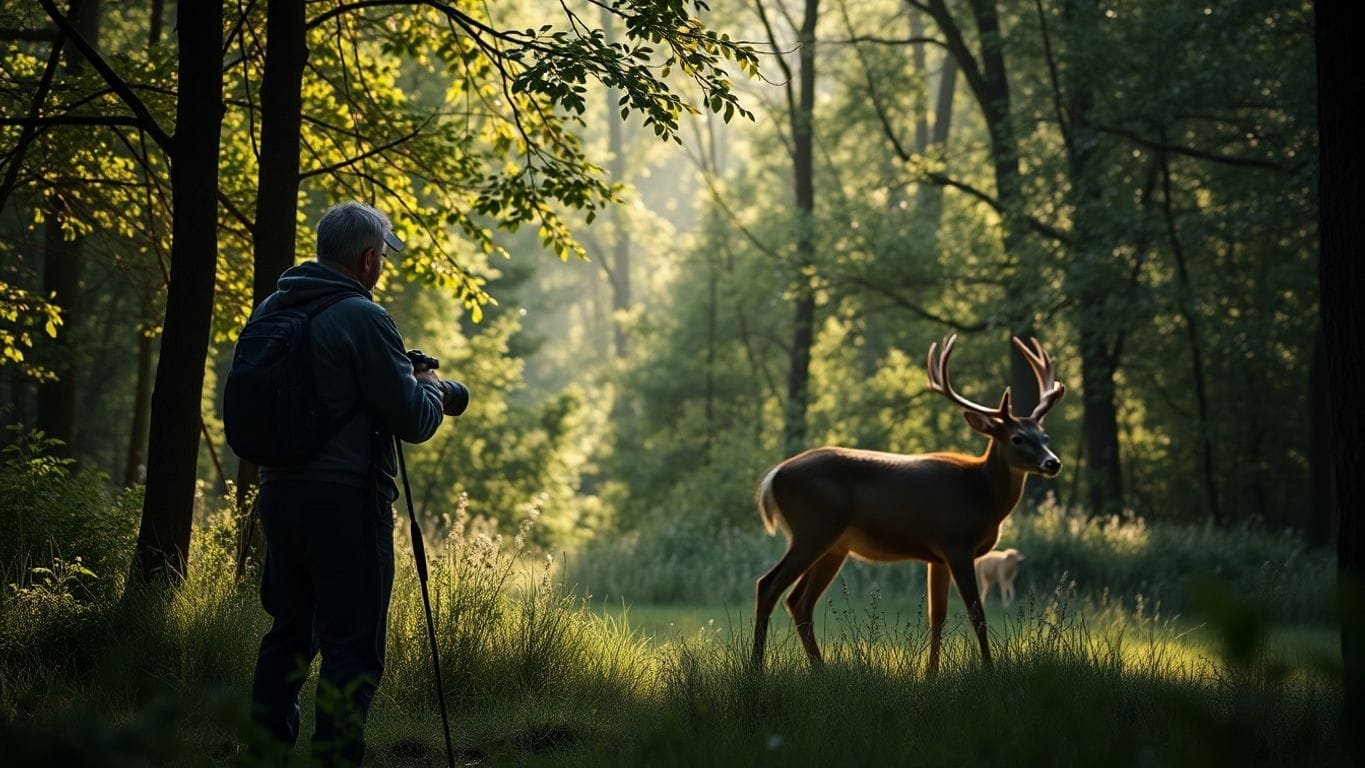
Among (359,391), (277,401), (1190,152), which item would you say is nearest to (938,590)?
(359,391)

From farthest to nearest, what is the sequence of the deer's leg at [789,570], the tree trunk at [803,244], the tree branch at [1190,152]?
the tree trunk at [803,244], the tree branch at [1190,152], the deer's leg at [789,570]

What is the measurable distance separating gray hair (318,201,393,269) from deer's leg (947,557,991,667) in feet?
12.4

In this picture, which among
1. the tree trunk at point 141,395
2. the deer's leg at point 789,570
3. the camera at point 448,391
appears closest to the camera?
the camera at point 448,391

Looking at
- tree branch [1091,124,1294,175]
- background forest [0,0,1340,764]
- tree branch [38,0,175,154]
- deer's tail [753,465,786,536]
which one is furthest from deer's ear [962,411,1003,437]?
tree branch [1091,124,1294,175]

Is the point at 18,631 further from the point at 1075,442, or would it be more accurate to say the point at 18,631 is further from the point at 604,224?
the point at 604,224

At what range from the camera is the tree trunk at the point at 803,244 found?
2592 cm

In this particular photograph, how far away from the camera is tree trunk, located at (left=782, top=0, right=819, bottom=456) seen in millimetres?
25922

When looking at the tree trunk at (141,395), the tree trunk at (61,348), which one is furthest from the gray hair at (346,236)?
the tree trunk at (61,348)

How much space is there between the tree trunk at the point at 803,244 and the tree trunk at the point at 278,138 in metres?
17.7

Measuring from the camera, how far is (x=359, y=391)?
485 centimetres

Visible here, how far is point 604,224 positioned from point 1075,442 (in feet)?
65.2

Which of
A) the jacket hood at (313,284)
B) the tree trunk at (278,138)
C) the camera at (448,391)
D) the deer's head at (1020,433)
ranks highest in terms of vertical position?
the tree trunk at (278,138)

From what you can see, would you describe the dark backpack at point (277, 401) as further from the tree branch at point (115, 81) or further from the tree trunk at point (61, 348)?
the tree trunk at point (61, 348)

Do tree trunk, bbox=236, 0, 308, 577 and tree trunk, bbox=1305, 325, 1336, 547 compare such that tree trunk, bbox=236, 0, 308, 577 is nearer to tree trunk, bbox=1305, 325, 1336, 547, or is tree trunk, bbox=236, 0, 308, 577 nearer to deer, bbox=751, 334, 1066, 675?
deer, bbox=751, 334, 1066, 675
